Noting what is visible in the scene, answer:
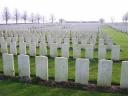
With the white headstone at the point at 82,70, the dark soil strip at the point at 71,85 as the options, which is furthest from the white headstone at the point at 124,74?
the white headstone at the point at 82,70

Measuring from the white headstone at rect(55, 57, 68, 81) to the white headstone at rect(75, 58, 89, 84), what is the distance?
13.0 inches

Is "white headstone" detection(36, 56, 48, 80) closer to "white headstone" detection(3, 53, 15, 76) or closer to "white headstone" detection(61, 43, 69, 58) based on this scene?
"white headstone" detection(3, 53, 15, 76)

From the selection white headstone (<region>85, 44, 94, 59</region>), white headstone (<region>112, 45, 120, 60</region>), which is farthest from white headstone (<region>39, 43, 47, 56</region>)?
white headstone (<region>112, 45, 120, 60</region>)

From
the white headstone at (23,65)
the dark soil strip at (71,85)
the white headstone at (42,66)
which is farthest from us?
the white headstone at (23,65)

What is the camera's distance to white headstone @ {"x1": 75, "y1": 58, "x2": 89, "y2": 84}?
6.37 metres

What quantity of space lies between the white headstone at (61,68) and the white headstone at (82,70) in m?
0.33

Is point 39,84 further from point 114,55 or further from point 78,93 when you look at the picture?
point 114,55

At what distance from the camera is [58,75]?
6.74 metres

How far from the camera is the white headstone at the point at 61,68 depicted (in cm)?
652

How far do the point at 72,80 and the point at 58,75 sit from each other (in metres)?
0.54

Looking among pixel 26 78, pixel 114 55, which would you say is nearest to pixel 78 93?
pixel 26 78

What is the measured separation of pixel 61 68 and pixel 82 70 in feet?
1.93

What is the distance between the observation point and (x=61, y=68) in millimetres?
6613

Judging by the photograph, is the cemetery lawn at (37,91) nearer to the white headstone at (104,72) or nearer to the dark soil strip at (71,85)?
the dark soil strip at (71,85)
